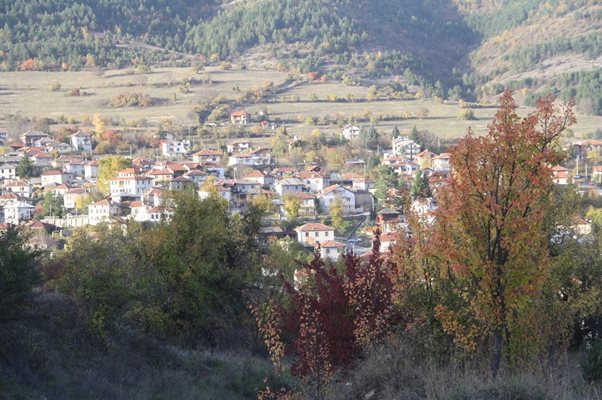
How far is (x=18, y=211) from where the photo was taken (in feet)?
115

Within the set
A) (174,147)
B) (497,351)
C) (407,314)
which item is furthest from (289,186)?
(497,351)

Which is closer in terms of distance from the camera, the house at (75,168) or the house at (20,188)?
the house at (20,188)

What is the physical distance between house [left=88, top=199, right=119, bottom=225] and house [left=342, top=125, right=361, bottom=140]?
2147 cm

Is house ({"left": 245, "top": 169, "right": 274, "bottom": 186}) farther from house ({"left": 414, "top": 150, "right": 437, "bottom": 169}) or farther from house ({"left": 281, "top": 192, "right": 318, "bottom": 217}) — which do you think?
house ({"left": 414, "top": 150, "right": 437, "bottom": 169})

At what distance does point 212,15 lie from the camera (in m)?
110

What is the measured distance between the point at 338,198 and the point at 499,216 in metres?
31.5

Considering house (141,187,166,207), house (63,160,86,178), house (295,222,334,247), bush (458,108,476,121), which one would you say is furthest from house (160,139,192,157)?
bush (458,108,476,121)

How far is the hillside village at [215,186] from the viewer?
3291 cm

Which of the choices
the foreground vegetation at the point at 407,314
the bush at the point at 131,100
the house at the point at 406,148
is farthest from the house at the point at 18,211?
the bush at the point at 131,100

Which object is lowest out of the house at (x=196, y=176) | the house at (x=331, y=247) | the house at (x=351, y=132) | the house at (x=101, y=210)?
the house at (x=331, y=247)

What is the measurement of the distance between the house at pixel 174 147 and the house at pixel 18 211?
1514 centimetres

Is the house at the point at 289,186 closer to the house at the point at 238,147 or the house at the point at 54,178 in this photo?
the house at the point at 54,178

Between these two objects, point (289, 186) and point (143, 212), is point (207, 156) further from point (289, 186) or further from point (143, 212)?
point (143, 212)

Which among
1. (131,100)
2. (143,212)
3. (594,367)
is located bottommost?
(143,212)
